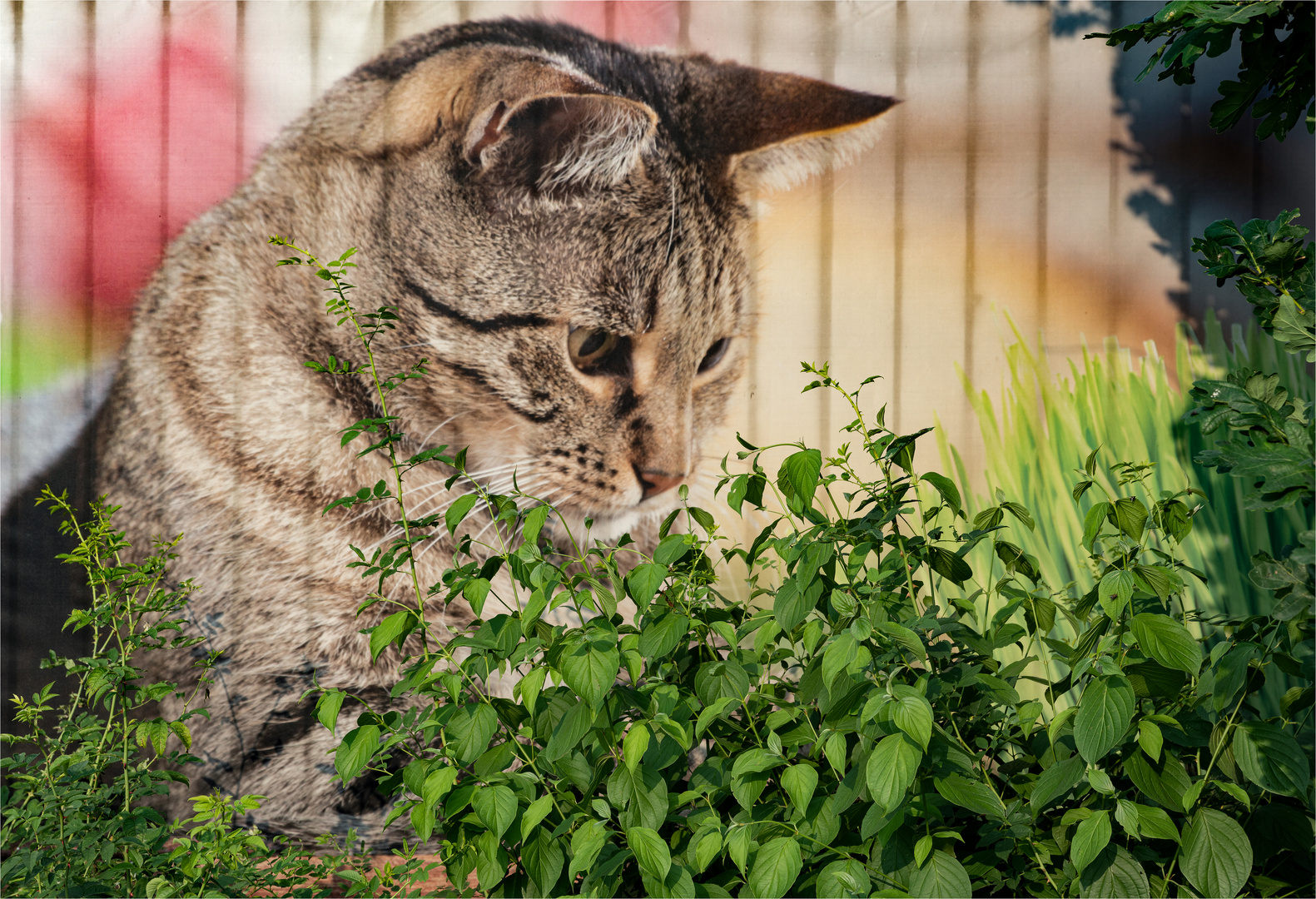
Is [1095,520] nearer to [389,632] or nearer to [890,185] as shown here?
[389,632]

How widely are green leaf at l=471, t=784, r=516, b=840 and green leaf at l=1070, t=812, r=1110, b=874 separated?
0.79 metres

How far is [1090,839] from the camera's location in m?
1.01

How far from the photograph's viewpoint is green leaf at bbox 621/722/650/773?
1075 millimetres

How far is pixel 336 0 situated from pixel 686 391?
56.6 inches

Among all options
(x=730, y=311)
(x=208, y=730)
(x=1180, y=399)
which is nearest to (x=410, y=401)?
(x=730, y=311)

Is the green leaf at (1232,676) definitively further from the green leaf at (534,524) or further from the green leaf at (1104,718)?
the green leaf at (534,524)

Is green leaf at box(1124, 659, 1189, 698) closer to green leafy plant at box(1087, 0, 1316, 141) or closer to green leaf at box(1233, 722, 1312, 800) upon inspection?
green leaf at box(1233, 722, 1312, 800)

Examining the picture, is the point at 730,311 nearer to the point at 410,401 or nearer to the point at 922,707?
the point at 410,401

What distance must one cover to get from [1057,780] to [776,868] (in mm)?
419

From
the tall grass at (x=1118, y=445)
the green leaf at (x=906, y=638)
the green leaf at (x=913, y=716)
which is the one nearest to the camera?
the green leaf at (x=913, y=716)

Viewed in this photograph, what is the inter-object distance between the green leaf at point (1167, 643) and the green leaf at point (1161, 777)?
0.14m

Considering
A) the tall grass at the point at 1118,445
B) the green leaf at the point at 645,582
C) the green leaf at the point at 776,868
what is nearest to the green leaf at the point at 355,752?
the green leaf at the point at 645,582

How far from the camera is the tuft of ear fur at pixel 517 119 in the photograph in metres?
1.92

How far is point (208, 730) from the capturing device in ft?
6.61
